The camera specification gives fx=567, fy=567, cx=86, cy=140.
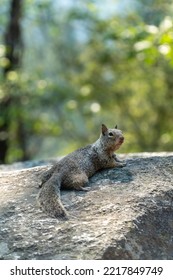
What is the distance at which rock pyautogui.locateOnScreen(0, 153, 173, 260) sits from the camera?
187 inches

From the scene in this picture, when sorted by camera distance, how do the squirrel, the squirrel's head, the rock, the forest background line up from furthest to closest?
the forest background, the squirrel's head, the squirrel, the rock

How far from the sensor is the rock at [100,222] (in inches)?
187

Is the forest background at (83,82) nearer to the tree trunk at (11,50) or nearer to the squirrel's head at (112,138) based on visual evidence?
the tree trunk at (11,50)

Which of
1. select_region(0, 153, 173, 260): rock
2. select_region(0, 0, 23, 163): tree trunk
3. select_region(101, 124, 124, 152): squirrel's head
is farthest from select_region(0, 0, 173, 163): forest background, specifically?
select_region(0, 153, 173, 260): rock

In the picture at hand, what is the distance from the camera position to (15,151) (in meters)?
17.8

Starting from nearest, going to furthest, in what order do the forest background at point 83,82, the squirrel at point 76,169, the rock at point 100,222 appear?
the rock at point 100,222
the squirrel at point 76,169
the forest background at point 83,82

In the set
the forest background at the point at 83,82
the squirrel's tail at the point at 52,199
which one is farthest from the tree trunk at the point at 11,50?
the squirrel's tail at the point at 52,199

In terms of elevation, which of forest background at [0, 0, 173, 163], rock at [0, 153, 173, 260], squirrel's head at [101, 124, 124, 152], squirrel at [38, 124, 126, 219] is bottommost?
rock at [0, 153, 173, 260]

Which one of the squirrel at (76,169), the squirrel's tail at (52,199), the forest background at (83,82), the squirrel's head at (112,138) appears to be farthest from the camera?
the forest background at (83,82)

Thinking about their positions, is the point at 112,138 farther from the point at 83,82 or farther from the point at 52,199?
the point at 83,82

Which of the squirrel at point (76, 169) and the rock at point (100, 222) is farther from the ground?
the squirrel at point (76, 169)

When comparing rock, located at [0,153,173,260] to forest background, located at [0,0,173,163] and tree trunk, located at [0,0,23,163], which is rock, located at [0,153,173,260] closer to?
forest background, located at [0,0,173,163]

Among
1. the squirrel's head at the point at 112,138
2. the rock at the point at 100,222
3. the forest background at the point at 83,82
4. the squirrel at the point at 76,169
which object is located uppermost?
the forest background at the point at 83,82
